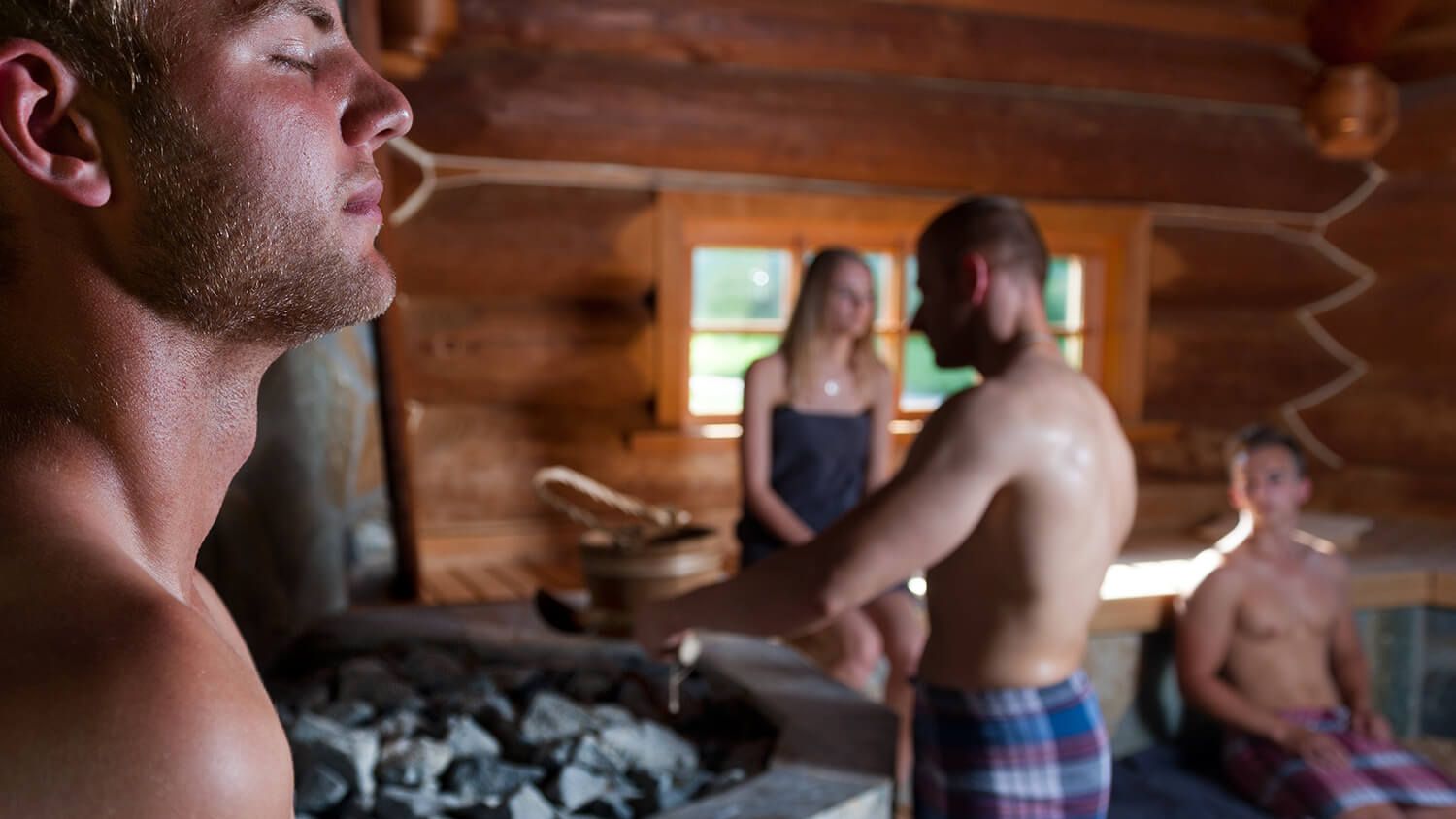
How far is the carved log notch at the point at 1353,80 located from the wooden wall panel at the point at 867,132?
1.03ft

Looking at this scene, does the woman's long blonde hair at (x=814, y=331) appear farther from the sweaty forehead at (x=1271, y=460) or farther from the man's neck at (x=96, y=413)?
the man's neck at (x=96, y=413)

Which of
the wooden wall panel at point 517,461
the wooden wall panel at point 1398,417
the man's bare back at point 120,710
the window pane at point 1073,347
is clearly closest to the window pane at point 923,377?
the window pane at point 1073,347

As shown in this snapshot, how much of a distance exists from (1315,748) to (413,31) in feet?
11.0

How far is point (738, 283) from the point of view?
4.91 metres

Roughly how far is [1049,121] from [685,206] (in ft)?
5.31

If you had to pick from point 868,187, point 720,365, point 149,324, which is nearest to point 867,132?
point 868,187

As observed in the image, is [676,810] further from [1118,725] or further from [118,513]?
[1118,725]

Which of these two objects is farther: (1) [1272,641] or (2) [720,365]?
(2) [720,365]

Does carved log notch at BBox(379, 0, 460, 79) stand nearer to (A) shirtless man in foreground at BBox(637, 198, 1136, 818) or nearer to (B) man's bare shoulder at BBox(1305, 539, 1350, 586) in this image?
(A) shirtless man in foreground at BBox(637, 198, 1136, 818)

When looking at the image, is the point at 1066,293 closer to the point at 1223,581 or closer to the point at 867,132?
the point at 867,132

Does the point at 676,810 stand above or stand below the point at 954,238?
below

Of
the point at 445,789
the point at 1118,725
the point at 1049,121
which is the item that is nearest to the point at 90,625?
the point at 445,789

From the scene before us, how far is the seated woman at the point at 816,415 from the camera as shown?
Result: 3.11 m

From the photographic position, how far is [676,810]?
1591mm
